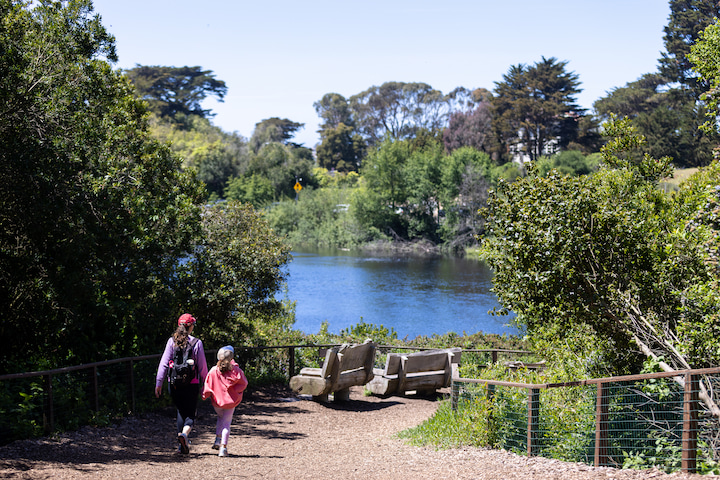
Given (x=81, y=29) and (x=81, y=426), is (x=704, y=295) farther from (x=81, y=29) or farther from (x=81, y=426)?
(x=81, y=29)

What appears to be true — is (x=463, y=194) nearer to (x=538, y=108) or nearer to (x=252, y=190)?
(x=538, y=108)

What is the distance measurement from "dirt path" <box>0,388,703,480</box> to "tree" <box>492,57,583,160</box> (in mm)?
62718

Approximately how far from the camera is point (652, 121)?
2064 inches

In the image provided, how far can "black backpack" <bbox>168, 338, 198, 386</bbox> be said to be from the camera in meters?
7.18

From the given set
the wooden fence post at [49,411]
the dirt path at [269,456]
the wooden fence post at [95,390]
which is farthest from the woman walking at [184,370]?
the wooden fence post at [95,390]

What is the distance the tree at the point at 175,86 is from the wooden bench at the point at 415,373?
8643 centimetres

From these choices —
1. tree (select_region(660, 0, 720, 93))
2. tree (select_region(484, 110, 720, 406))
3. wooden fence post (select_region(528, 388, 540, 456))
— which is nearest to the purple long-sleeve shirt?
wooden fence post (select_region(528, 388, 540, 456))

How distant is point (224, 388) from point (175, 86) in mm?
100081

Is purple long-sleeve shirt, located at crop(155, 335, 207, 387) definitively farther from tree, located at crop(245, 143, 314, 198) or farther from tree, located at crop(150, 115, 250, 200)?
tree, located at crop(245, 143, 314, 198)

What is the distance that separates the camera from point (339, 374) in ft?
37.4

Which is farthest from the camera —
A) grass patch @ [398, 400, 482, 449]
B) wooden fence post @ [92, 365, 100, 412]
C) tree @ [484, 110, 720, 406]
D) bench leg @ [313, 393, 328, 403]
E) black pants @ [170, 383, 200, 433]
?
bench leg @ [313, 393, 328, 403]

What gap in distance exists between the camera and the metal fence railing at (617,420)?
6.00 m

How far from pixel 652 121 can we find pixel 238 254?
48.1 meters

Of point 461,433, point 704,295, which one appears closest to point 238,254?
point 461,433
